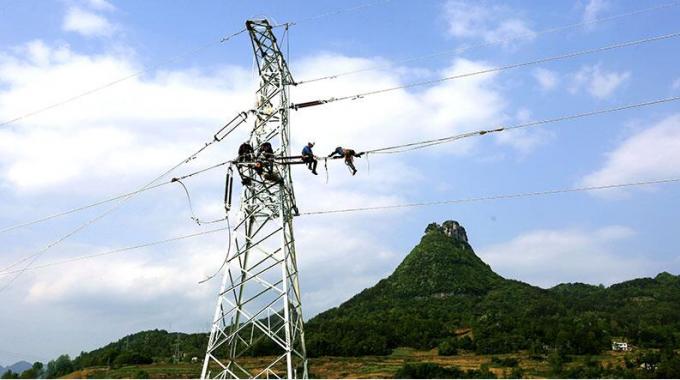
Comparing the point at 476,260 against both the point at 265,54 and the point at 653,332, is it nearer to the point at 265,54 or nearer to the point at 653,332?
the point at 653,332

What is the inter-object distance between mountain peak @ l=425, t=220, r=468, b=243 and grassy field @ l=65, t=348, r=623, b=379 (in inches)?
3794

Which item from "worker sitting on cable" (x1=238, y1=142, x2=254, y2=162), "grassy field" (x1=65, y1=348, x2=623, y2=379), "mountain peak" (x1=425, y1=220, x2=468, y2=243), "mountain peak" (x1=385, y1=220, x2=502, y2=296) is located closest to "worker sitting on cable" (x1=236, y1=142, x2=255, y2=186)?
"worker sitting on cable" (x1=238, y1=142, x2=254, y2=162)

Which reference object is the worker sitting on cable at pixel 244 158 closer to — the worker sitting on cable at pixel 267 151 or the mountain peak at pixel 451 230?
the worker sitting on cable at pixel 267 151

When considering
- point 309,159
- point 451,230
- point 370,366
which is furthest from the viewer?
point 451,230

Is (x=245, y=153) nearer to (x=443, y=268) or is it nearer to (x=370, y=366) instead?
(x=370, y=366)

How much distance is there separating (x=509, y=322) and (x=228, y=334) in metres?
96.4

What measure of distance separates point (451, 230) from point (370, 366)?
118 meters

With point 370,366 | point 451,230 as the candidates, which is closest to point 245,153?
point 370,366

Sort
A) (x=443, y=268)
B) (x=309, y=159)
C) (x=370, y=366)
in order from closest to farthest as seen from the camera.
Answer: (x=309, y=159) < (x=370, y=366) < (x=443, y=268)

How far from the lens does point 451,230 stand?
189 meters

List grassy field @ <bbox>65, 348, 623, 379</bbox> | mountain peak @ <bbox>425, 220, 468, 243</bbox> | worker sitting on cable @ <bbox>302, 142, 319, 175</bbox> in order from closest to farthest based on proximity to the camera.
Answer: worker sitting on cable @ <bbox>302, 142, 319, 175</bbox> < grassy field @ <bbox>65, 348, 623, 379</bbox> < mountain peak @ <bbox>425, 220, 468, 243</bbox>

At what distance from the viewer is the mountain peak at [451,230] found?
188250 mm

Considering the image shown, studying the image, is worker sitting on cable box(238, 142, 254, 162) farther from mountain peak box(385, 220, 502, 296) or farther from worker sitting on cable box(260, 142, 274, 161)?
mountain peak box(385, 220, 502, 296)

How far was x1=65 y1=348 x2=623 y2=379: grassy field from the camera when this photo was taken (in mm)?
66125
